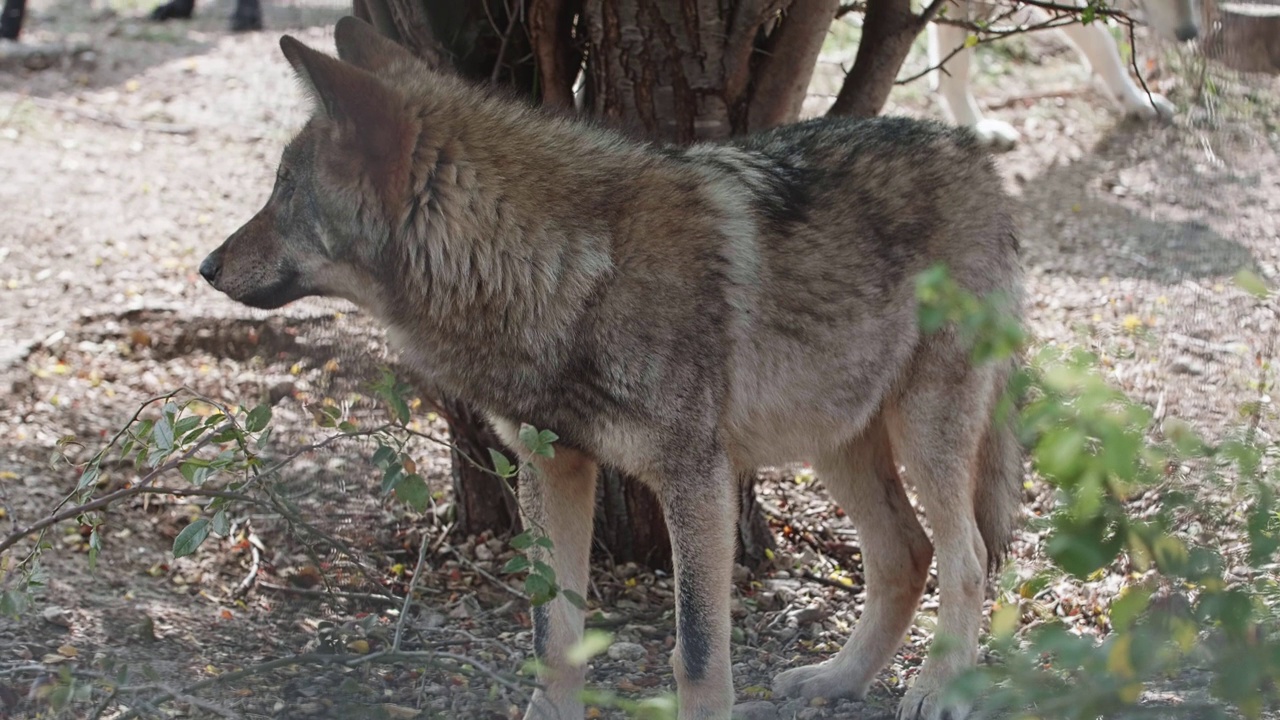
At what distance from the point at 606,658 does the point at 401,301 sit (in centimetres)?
151

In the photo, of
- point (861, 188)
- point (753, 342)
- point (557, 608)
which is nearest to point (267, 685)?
point (557, 608)

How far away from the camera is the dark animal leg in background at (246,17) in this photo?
1144cm

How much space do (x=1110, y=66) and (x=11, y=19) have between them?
9.40m

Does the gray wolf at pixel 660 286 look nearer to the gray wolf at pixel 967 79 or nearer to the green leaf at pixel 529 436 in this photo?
the green leaf at pixel 529 436

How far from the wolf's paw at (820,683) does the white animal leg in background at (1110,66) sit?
17.7 feet

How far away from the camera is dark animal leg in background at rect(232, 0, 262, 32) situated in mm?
11438

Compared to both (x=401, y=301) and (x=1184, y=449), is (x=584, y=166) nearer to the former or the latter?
(x=401, y=301)

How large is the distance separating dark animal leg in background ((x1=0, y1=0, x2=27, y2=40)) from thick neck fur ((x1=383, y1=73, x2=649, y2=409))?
9298 millimetres

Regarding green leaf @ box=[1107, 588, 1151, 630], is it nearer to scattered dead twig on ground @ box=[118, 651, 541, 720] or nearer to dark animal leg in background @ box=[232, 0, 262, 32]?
scattered dead twig on ground @ box=[118, 651, 541, 720]

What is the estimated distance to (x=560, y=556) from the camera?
3590 millimetres

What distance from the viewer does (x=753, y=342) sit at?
3.36 m

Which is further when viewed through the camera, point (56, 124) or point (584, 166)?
point (56, 124)

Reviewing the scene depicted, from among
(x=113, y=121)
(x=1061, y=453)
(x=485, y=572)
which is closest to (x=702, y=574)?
(x=485, y=572)

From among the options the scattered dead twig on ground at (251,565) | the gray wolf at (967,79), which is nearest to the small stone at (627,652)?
the scattered dead twig on ground at (251,565)
